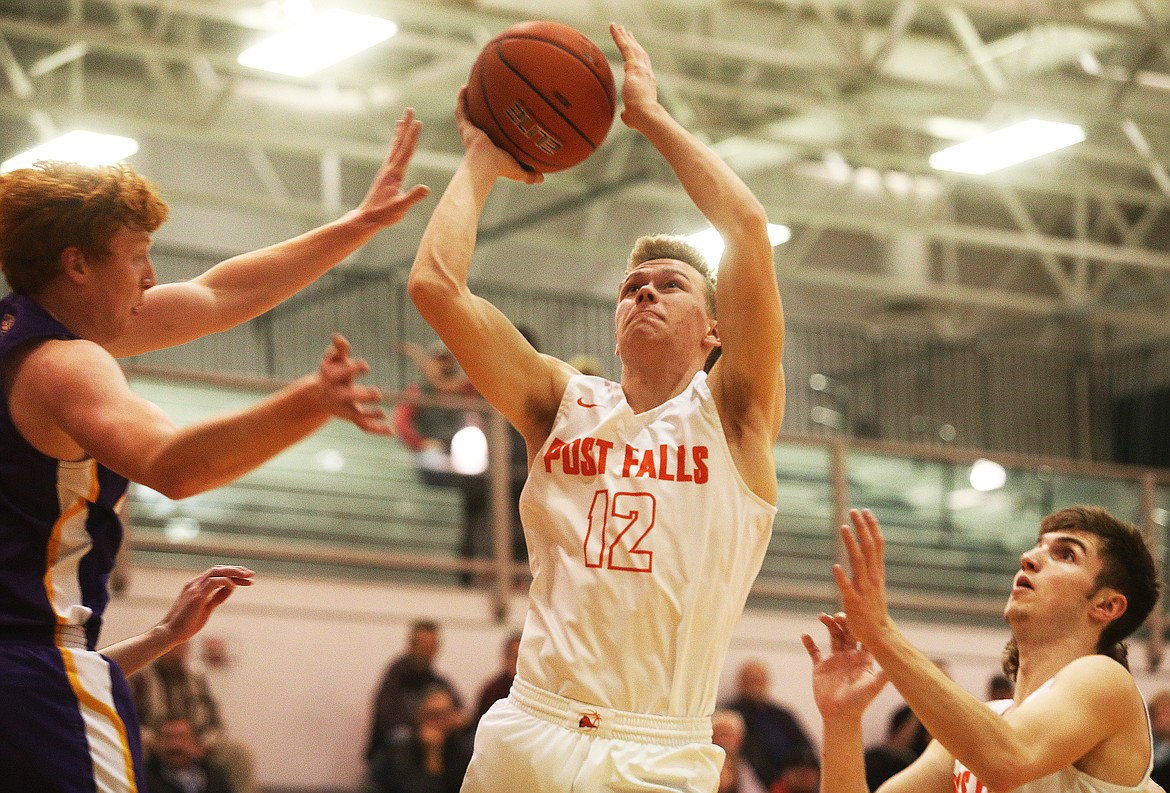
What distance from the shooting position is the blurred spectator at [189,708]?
8.05 meters

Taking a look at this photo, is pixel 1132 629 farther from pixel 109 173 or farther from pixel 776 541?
pixel 776 541

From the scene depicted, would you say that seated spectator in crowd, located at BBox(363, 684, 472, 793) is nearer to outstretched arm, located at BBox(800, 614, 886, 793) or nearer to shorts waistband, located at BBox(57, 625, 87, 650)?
outstretched arm, located at BBox(800, 614, 886, 793)

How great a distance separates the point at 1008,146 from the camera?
13.2 meters

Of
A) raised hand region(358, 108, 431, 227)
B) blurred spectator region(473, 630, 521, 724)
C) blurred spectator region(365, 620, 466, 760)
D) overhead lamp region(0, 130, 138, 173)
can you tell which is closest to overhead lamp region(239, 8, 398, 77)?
overhead lamp region(0, 130, 138, 173)

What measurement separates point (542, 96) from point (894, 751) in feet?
23.4

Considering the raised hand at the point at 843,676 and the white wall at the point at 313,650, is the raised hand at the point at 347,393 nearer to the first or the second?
the raised hand at the point at 843,676

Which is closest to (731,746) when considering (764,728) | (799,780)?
(799,780)

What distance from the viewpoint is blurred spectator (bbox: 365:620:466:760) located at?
344 inches

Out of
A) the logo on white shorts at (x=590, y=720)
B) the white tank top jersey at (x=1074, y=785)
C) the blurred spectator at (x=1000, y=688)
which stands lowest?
the blurred spectator at (x=1000, y=688)

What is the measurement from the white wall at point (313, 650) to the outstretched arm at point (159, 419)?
6187mm

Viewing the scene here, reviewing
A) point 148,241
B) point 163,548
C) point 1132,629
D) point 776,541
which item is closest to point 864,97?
point 776,541

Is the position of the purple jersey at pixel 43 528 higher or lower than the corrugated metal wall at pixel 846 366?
lower

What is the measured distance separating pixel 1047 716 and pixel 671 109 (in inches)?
459

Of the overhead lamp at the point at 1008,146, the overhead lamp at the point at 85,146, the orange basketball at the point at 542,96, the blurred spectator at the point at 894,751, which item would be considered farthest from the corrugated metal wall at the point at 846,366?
the orange basketball at the point at 542,96
